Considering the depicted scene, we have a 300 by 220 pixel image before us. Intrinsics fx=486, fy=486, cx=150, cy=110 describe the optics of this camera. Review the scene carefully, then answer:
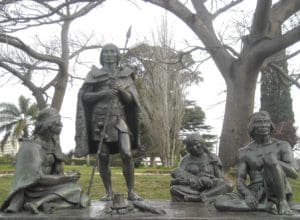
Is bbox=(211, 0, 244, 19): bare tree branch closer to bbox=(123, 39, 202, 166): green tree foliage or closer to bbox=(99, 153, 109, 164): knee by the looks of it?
bbox=(99, 153, 109, 164): knee

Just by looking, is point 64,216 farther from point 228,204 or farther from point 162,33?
point 162,33

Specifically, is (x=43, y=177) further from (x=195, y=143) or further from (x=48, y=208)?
(x=195, y=143)

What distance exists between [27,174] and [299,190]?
12378mm

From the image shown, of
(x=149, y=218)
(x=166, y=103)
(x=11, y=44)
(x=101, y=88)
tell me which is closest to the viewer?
(x=149, y=218)

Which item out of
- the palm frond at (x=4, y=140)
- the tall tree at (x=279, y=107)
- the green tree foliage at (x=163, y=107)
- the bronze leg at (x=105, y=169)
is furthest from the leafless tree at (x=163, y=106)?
the bronze leg at (x=105, y=169)

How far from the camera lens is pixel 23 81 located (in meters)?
20.8

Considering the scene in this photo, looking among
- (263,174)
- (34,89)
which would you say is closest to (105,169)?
(263,174)

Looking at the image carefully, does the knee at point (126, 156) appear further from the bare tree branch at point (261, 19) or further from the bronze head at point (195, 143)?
the bare tree branch at point (261, 19)

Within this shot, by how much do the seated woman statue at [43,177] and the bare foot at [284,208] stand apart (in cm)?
253

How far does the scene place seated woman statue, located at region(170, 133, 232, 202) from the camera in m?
7.34

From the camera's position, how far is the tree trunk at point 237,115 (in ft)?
50.5

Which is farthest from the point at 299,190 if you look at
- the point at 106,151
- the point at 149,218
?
the point at 149,218

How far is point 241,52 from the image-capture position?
15.9 metres

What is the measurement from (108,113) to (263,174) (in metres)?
2.40
